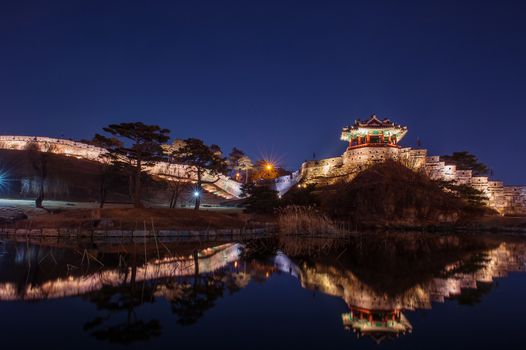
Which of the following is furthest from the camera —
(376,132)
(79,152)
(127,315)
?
(79,152)

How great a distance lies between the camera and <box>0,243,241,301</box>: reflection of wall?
8.09 meters

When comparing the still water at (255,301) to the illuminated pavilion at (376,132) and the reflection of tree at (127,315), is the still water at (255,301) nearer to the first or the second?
the reflection of tree at (127,315)

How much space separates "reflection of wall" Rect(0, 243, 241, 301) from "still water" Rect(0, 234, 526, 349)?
1.5 inches

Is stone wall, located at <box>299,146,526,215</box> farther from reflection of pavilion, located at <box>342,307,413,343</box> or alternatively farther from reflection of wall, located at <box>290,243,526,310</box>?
reflection of pavilion, located at <box>342,307,413,343</box>

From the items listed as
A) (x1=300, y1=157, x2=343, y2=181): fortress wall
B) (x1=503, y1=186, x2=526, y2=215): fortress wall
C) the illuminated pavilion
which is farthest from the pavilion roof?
(x1=503, y1=186, x2=526, y2=215): fortress wall

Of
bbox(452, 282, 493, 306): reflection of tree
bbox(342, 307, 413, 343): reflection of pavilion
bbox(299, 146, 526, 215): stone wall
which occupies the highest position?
bbox(299, 146, 526, 215): stone wall

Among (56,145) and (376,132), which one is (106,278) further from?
(56,145)

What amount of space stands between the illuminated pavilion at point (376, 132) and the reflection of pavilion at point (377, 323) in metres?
39.6

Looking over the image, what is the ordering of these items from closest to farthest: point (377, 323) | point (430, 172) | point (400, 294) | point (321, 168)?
point (377, 323), point (400, 294), point (430, 172), point (321, 168)

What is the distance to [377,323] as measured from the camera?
656 cm

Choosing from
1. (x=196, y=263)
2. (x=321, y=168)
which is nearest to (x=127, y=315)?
(x=196, y=263)

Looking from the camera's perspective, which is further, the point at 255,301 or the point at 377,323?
the point at 255,301

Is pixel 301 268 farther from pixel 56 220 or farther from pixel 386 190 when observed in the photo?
pixel 386 190

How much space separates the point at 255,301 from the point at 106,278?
178 inches
